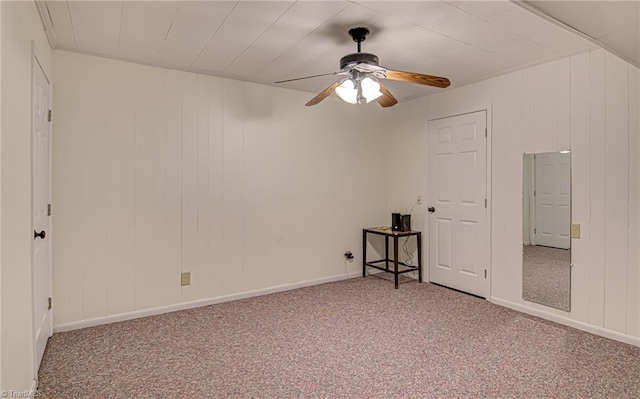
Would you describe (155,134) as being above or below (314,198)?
above

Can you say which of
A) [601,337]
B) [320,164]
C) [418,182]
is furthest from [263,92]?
[601,337]

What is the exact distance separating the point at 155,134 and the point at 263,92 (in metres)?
1.25

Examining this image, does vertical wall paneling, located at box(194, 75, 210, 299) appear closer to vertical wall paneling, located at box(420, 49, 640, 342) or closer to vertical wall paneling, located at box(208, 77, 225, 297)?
vertical wall paneling, located at box(208, 77, 225, 297)

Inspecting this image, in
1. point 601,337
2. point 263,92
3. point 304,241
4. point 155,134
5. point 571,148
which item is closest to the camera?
point 601,337

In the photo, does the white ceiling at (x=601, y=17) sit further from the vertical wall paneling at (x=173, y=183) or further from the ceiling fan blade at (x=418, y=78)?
the vertical wall paneling at (x=173, y=183)

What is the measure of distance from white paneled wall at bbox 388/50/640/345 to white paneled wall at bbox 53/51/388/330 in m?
1.76

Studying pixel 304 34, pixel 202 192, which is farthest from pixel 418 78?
pixel 202 192

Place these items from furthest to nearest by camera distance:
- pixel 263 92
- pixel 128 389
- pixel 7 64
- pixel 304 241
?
1. pixel 304 241
2. pixel 263 92
3. pixel 128 389
4. pixel 7 64

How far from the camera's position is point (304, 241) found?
448cm

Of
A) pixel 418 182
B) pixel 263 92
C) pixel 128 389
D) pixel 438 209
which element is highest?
pixel 263 92

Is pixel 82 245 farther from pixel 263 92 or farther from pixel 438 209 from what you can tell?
pixel 438 209

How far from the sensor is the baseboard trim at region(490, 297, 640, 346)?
9.59ft

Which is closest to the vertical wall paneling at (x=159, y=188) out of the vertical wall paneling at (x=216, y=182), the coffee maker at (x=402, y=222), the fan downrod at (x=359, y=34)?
the vertical wall paneling at (x=216, y=182)

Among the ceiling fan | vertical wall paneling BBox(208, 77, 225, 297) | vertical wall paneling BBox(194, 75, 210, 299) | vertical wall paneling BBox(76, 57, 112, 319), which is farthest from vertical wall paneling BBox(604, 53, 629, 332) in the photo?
vertical wall paneling BBox(76, 57, 112, 319)
